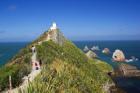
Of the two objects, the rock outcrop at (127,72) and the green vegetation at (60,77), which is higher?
the green vegetation at (60,77)

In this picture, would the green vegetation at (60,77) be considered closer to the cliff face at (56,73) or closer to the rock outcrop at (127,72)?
the cliff face at (56,73)

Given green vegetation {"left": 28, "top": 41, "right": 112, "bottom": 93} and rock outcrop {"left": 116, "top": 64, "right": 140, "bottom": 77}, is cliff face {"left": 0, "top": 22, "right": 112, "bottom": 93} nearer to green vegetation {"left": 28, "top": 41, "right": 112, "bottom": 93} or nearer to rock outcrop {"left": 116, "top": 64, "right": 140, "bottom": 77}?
green vegetation {"left": 28, "top": 41, "right": 112, "bottom": 93}

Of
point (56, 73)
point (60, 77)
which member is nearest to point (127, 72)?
point (56, 73)

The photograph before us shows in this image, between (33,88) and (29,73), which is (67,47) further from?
(33,88)

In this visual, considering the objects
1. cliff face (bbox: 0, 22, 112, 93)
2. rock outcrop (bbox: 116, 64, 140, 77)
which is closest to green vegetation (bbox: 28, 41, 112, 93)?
cliff face (bbox: 0, 22, 112, 93)

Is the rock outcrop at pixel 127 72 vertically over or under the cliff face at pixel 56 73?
under

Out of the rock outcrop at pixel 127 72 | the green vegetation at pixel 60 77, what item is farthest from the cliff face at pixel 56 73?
the rock outcrop at pixel 127 72

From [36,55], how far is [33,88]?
31.5 m

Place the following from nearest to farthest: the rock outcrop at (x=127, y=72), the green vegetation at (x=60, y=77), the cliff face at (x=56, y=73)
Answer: the green vegetation at (x=60, y=77) < the cliff face at (x=56, y=73) < the rock outcrop at (x=127, y=72)

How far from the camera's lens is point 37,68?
50375 millimetres

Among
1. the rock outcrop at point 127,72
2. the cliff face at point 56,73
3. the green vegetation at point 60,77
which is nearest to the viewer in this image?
the green vegetation at point 60,77

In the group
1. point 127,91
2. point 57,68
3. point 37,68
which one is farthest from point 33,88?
point 127,91

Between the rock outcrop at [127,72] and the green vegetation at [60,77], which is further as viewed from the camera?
the rock outcrop at [127,72]

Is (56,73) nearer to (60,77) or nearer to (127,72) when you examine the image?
A: (60,77)
